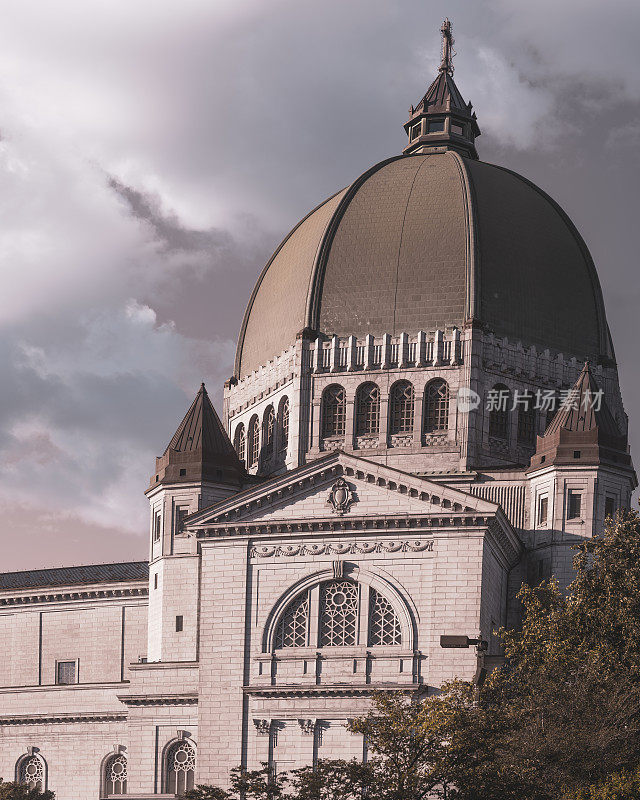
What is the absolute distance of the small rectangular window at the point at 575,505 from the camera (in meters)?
78.2

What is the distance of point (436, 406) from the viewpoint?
280 feet

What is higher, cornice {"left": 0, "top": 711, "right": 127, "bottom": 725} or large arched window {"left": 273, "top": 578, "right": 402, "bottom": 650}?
large arched window {"left": 273, "top": 578, "right": 402, "bottom": 650}

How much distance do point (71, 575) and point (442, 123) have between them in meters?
32.6

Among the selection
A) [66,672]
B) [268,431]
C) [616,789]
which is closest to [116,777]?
[66,672]

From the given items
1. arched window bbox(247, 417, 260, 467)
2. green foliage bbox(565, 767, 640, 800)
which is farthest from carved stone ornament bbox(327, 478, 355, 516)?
green foliage bbox(565, 767, 640, 800)

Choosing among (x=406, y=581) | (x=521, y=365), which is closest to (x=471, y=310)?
(x=521, y=365)

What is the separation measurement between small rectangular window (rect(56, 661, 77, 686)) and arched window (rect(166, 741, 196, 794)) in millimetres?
17000

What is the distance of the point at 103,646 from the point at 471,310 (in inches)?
1018

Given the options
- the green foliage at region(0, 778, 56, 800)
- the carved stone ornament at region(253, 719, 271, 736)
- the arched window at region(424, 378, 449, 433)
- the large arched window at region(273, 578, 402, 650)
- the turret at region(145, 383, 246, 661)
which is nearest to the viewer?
the carved stone ornament at region(253, 719, 271, 736)

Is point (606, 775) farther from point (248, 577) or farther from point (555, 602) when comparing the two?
point (248, 577)

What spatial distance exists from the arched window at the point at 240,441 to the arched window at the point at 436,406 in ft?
36.4

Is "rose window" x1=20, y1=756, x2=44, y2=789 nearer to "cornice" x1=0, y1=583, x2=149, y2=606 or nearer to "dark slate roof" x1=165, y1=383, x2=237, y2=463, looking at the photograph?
"cornice" x1=0, y1=583, x2=149, y2=606

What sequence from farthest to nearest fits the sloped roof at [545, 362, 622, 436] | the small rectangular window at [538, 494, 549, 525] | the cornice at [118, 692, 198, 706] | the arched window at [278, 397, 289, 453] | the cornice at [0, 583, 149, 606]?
the cornice at [0, 583, 149, 606]
the arched window at [278, 397, 289, 453]
the sloped roof at [545, 362, 622, 436]
the small rectangular window at [538, 494, 549, 525]
the cornice at [118, 692, 198, 706]

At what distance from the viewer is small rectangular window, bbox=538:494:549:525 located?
79062 mm
